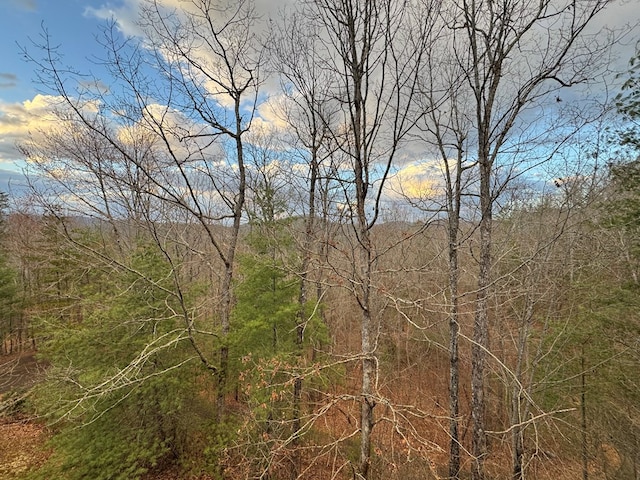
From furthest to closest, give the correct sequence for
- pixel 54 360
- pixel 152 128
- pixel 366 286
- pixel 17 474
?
pixel 17 474 < pixel 54 360 < pixel 152 128 < pixel 366 286

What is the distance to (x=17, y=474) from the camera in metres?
8.52

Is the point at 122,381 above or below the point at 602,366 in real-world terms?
above

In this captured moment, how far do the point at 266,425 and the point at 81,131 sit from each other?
32.1 feet

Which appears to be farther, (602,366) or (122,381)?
(602,366)

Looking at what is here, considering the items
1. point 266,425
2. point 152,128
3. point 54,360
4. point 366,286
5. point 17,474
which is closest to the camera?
point 366,286

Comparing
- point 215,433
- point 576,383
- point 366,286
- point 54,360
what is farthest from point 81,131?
point 576,383

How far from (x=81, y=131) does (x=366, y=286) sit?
35.0 feet

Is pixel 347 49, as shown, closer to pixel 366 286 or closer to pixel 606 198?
pixel 366 286

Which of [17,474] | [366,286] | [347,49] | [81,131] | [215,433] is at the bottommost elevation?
[17,474]

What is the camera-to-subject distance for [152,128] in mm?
5504

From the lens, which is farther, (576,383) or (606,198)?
(576,383)

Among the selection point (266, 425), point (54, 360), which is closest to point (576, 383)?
point (266, 425)

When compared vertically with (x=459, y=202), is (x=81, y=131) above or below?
above

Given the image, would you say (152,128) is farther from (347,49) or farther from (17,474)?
(17,474)
